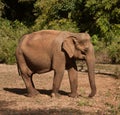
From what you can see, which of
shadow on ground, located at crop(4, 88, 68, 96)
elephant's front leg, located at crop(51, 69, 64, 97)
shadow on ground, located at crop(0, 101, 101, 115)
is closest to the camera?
shadow on ground, located at crop(0, 101, 101, 115)

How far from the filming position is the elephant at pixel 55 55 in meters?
12.0

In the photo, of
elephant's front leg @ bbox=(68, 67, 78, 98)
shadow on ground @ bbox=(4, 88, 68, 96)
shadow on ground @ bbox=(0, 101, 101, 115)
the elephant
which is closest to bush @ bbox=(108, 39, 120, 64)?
shadow on ground @ bbox=(4, 88, 68, 96)

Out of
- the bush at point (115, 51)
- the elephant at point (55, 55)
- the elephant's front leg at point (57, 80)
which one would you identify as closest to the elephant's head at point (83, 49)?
the elephant at point (55, 55)

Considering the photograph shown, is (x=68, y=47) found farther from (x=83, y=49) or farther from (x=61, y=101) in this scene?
(x=61, y=101)

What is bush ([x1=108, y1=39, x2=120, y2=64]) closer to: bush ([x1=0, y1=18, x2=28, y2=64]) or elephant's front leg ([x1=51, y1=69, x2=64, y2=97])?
bush ([x1=0, y1=18, x2=28, y2=64])

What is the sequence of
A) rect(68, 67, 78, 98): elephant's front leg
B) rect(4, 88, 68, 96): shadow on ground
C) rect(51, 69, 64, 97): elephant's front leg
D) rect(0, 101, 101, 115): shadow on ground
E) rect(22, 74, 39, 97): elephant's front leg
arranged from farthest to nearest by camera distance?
rect(4, 88, 68, 96): shadow on ground → rect(22, 74, 39, 97): elephant's front leg → rect(68, 67, 78, 98): elephant's front leg → rect(51, 69, 64, 97): elephant's front leg → rect(0, 101, 101, 115): shadow on ground

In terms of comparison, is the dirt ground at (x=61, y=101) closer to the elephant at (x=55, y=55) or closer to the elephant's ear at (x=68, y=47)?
the elephant at (x=55, y=55)

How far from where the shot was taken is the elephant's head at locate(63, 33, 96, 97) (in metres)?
12.0

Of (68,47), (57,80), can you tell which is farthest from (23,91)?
(68,47)

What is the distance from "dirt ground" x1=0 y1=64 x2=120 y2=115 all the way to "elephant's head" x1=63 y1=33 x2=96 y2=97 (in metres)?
0.64

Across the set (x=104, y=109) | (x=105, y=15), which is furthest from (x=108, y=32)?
(x=104, y=109)

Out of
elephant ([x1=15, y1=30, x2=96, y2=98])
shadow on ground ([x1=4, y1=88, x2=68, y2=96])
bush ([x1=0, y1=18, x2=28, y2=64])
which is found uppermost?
elephant ([x1=15, y1=30, x2=96, y2=98])

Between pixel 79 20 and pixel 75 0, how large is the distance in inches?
42.7

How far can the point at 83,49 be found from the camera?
39.4 ft
